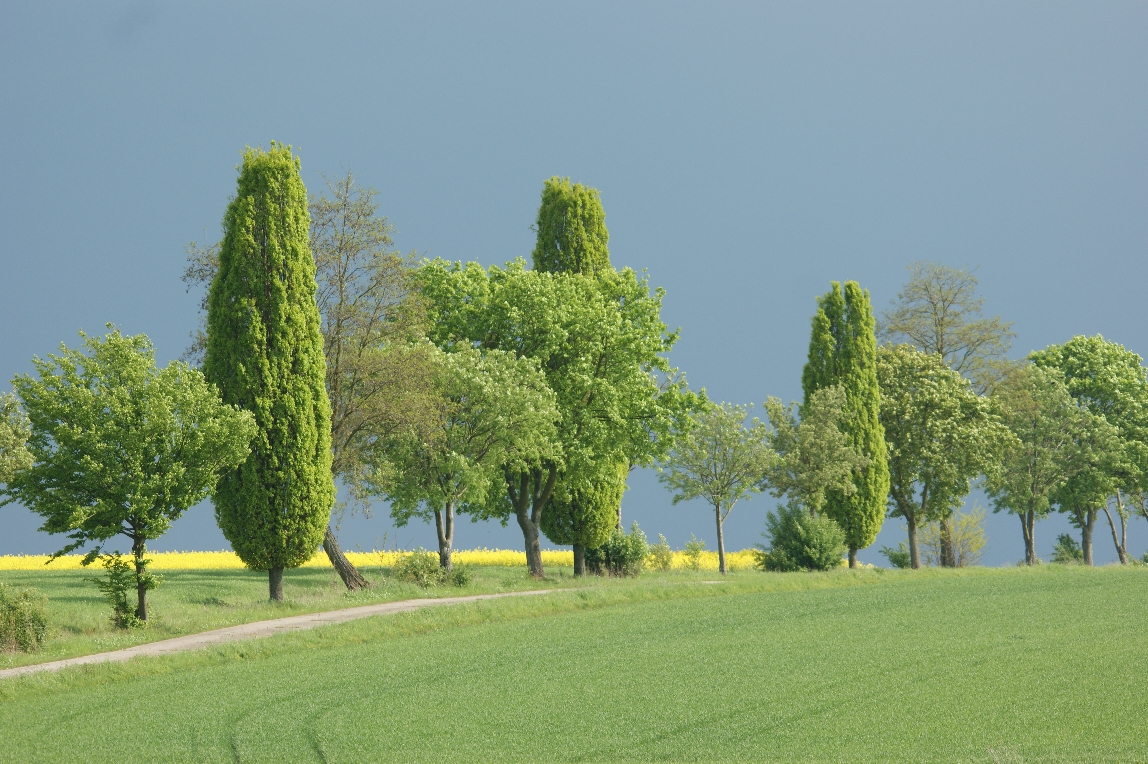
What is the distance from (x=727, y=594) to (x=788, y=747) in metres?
16.6

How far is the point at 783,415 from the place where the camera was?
37750 mm

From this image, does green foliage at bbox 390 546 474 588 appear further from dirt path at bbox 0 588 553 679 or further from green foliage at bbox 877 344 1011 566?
green foliage at bbox 877 344 1011 566

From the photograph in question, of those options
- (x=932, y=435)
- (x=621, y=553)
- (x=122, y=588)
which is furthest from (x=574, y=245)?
(x=122, y=588)

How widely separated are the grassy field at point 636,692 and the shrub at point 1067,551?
3132cm

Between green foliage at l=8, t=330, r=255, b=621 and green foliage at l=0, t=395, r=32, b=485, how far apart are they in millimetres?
11725

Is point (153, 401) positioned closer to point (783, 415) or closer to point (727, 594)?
point (727, 594)

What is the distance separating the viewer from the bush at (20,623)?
57.5 ft

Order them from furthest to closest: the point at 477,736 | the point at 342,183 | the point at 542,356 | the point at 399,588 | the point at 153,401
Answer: the point at 542,356, the point at 342,183, the point at 399,588, the point at 153,401, the point at 477,736

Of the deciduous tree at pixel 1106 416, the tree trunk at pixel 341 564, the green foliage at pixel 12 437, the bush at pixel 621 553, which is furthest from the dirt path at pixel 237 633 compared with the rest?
the deciduous tree at pixel 1106 416

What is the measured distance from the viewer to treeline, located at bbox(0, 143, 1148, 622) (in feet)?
66.4

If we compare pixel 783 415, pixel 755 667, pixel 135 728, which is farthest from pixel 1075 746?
pixel 783 415

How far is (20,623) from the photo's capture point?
695 inches

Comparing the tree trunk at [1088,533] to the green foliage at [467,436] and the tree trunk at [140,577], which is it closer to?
the green foliage at [467,436]

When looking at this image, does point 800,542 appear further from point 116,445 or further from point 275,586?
point 116,445
